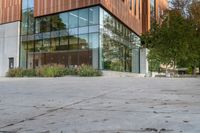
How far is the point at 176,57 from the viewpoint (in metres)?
35.7

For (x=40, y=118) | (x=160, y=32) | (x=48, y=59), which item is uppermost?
(x=160, y=32)

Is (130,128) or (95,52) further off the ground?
(95,52)

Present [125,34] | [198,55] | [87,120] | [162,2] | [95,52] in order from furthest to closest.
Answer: [162,2]
[125,34]
[198,55]
[95,52]
[87,120]

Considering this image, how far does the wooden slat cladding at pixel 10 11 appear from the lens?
39.2 meters

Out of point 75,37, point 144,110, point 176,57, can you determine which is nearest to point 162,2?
point 176,57

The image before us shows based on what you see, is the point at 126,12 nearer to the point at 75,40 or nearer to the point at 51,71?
the point at 75,40

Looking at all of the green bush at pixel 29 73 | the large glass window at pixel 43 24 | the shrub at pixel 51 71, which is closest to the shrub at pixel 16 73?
the green bush at pixel 29 73

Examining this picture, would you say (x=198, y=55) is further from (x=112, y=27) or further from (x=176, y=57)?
(x=112, y=27)

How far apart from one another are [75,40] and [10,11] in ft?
37.3

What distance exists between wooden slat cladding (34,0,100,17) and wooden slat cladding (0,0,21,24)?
314 centimetres

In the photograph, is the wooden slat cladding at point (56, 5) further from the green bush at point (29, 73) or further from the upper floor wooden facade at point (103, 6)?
the green bush at point (29, 73)

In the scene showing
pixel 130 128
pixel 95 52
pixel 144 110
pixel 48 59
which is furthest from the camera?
pixel 48 59

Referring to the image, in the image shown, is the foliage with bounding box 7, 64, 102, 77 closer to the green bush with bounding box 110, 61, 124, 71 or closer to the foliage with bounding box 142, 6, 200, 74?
the green bush with bounding box 110, 61, 124, 71

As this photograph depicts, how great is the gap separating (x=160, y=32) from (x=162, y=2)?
2933 centimetres
